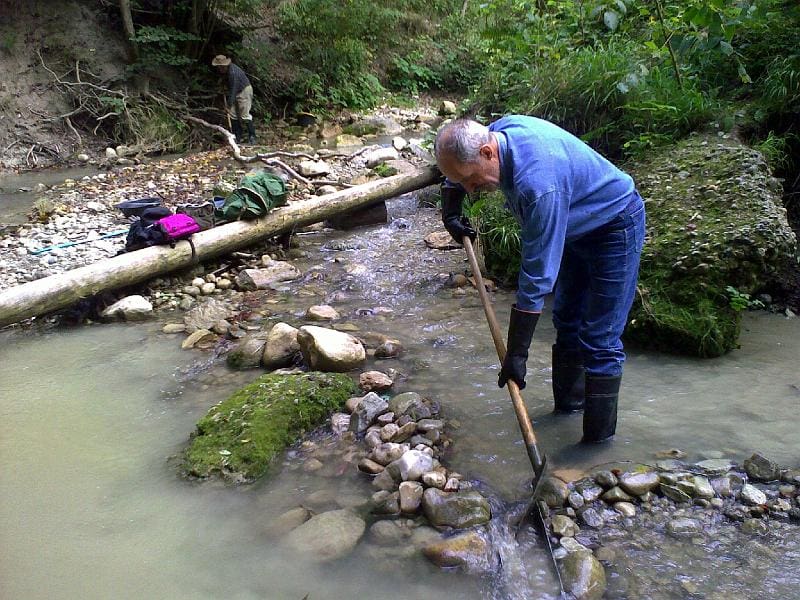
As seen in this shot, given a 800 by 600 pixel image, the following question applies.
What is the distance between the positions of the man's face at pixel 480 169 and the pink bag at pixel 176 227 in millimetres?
A: 3805

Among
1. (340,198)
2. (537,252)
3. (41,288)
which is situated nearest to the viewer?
(537,252)

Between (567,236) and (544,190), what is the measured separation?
1.37 feet

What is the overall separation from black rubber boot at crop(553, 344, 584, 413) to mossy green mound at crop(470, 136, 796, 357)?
970 millimetres

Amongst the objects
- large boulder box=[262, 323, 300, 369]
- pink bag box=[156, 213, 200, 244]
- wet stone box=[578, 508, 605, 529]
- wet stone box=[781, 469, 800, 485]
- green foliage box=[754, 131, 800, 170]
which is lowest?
large boulder box=[262, 323, 300, 369]

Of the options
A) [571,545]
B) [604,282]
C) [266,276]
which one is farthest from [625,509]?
[266,276]

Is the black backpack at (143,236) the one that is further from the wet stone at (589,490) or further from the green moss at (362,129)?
the green moss at (362,129)

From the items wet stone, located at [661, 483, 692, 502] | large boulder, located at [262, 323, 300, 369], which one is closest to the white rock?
large boulder, located at [262, 323, 300, 369]

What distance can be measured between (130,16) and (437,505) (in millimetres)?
12734

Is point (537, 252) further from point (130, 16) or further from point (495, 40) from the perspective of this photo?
point (130, 16)

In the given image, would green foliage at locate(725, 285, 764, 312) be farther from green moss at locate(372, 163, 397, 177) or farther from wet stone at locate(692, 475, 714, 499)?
green moss at locate(372, 163, 397, 177)

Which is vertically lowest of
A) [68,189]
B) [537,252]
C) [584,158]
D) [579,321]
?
[68,189]

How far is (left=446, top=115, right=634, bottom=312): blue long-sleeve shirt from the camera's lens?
225 centimetres

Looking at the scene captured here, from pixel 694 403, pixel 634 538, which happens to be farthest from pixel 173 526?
pixel 694 403

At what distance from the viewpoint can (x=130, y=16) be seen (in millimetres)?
11930
